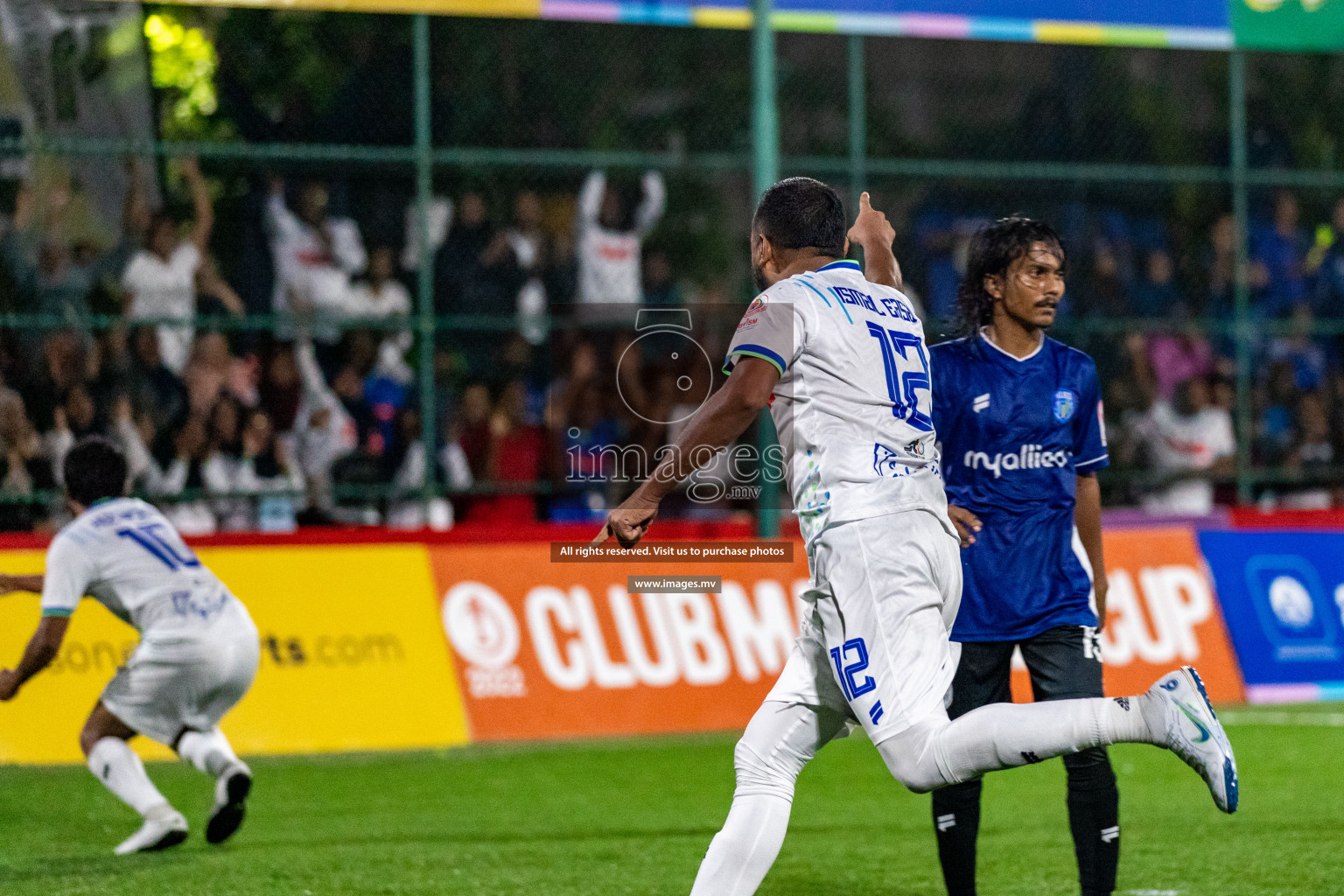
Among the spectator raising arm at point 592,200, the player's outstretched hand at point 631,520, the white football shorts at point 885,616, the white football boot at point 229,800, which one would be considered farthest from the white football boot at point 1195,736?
the spectator raising arm at point 592,200

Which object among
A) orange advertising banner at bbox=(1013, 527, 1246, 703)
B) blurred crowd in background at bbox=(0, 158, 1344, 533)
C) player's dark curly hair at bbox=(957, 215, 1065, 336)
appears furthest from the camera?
blurred crowd in background at bbox=(0, 158, 1344, 533)

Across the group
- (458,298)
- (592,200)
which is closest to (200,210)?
(458,298)

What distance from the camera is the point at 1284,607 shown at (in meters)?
11.6

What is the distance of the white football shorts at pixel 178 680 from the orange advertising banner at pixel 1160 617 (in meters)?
5.27

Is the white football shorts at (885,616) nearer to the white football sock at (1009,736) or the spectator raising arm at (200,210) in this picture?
the white football sock at (1009,736)

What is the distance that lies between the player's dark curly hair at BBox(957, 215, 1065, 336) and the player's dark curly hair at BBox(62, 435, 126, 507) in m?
3.75

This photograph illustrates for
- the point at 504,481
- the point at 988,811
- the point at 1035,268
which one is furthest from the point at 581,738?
the point at 1035,268

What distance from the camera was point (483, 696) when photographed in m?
10.2

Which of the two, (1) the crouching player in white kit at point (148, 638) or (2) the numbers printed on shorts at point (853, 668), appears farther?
(1) the crouching player in white kit at point (148, 638)

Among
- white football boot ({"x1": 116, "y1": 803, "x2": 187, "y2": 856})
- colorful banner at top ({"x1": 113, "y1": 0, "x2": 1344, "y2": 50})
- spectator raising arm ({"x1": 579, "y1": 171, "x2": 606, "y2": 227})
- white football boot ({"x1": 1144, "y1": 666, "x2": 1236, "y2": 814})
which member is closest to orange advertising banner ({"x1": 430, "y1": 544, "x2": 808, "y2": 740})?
white football boot ({"x1": 116, "y1": 803, "x2": 187, "y2": 856})

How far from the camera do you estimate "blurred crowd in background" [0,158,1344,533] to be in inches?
438

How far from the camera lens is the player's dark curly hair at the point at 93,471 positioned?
7375 mm

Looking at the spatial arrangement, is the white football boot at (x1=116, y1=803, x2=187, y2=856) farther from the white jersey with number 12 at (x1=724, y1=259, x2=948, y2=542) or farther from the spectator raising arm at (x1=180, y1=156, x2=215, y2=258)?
the spectator raising arm at (x1=180, y1=156, x2=215, y2=258)

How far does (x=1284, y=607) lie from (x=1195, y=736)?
7.89m
